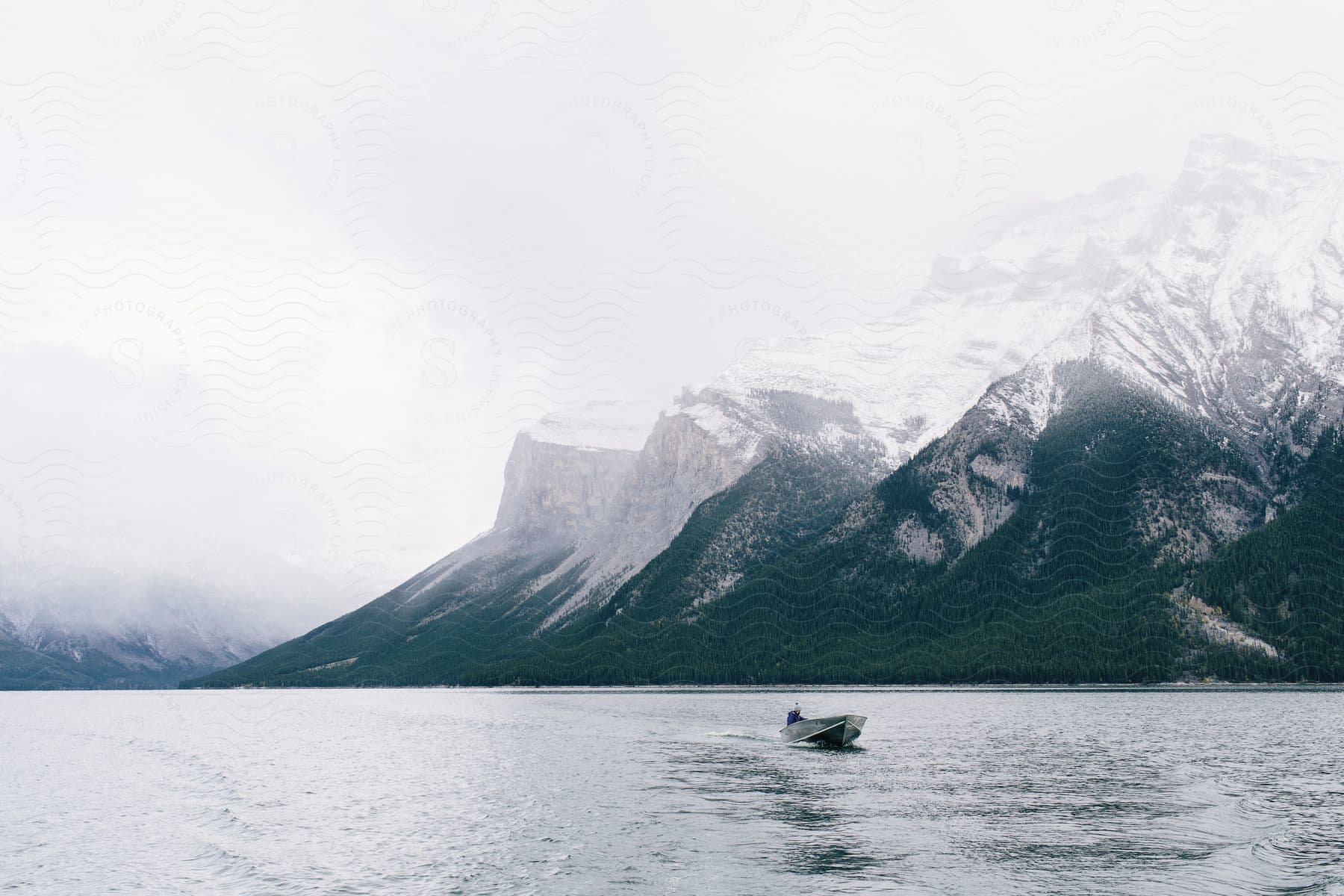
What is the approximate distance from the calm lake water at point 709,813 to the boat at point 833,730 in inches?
114

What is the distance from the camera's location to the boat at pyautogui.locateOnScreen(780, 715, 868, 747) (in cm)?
9644

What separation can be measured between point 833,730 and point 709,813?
134 feet

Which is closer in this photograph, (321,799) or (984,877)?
(984,877)

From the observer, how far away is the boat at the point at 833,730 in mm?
96438

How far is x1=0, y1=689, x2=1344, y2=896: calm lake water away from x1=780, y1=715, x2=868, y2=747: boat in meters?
2.91

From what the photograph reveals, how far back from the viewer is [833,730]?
96.7m

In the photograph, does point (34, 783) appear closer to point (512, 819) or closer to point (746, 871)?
point (512, 819)

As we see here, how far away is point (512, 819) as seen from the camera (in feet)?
198

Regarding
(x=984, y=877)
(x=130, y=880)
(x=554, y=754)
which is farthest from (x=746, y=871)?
(x=554, y=754)

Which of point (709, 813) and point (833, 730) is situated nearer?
point (709, 813)

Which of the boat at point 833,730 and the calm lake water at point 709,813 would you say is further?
the boat at point 833,730

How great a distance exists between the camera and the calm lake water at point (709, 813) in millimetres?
43500

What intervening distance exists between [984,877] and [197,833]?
43660 millimetres

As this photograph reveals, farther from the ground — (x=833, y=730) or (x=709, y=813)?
(x=833, y=730)
